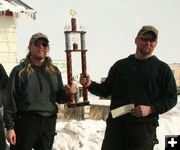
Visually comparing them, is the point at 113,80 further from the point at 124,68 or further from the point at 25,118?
the point at 25,118

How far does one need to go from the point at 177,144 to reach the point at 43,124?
5.04 feet

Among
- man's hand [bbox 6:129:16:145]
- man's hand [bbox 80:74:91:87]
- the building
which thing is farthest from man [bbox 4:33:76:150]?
the building

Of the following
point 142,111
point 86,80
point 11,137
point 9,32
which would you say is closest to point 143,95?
point 142,111

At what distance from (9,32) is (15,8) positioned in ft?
2.94

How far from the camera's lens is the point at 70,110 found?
801 cm

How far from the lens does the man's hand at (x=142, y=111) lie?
8.34 ft

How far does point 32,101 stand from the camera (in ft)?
9.02

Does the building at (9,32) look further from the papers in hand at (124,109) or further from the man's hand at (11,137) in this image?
the papers in hand at (124,109)

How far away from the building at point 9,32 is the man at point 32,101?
4952mm

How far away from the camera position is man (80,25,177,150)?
8.61 feet

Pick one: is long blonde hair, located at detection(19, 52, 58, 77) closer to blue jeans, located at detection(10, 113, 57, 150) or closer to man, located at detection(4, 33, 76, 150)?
man, located at detection(4, 33, 76, 150)

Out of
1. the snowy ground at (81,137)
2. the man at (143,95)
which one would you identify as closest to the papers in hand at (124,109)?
the man at (143,95)

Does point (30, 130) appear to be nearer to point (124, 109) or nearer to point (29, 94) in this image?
point (29, 94)

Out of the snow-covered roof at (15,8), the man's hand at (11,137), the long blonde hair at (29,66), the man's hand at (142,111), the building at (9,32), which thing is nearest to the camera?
the man's hand at (142,111)
